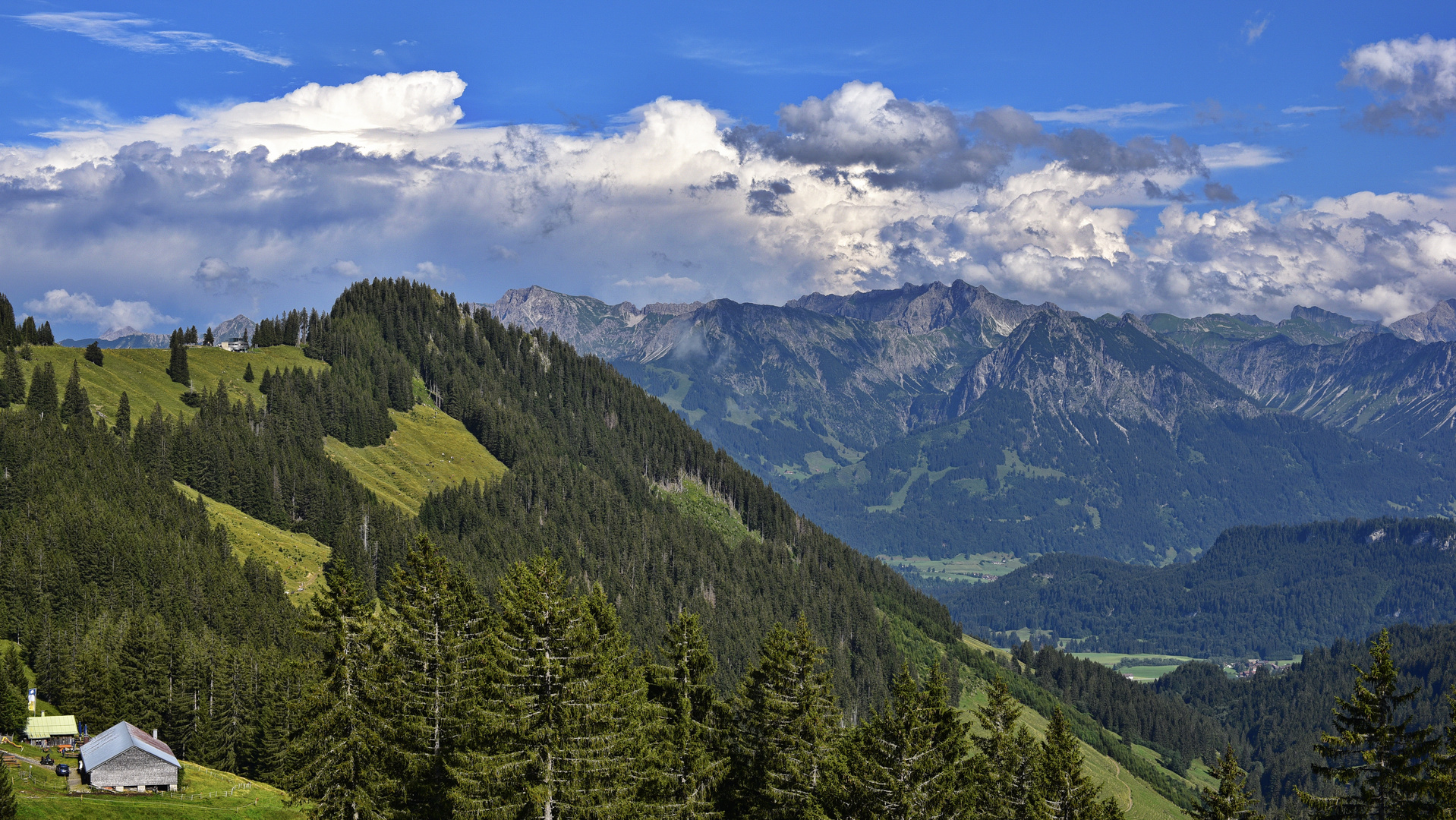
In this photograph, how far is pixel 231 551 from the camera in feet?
499

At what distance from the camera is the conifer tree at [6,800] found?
51.9 metres

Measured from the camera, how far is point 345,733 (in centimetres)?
4875

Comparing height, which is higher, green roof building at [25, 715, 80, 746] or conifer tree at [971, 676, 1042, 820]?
conifer tree at [971, 676, 1042, 820]

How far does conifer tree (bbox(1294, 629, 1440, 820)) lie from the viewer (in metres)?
44.3

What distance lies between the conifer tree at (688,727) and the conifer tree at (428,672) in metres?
9.17

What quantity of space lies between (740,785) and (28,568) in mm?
104182

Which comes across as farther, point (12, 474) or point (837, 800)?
point (12, 474)

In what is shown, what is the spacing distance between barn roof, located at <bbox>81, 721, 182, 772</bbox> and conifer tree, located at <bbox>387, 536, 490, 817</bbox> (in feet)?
138

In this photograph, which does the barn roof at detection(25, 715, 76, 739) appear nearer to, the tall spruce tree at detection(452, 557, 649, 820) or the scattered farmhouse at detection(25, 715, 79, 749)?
the scattered farmhouse at detection(25, 715, 79, 749)

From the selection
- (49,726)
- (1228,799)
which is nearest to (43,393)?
(49,726)

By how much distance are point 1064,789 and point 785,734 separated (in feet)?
49.0

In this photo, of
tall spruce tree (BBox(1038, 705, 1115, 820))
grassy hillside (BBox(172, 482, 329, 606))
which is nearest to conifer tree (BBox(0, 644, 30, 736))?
grassy hillside (BBox(172, 482, 329, 606))

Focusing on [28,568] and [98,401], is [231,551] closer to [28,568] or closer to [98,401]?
[28,568]

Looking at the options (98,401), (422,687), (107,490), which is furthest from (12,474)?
(422,687)
